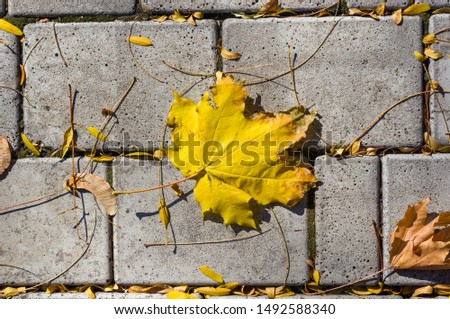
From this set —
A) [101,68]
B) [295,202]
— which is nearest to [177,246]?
[295,202]

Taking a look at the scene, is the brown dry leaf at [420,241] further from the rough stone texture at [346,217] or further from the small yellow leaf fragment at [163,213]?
the small yellow leaf fragment at [163,213]

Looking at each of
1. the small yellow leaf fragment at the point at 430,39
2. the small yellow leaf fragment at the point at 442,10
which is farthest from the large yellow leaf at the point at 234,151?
the small yellow leaf fragment at the point at 442,10

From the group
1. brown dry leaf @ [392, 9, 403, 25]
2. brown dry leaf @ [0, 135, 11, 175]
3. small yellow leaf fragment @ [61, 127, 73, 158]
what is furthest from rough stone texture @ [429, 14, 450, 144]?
brown dry leaf @ [0, 135, 11, 175]

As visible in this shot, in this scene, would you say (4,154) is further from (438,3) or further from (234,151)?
(438,3)

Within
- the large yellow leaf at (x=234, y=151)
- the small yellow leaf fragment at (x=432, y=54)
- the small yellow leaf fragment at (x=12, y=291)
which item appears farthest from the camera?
the small yellow leaf fragment at (x=12, y=291)

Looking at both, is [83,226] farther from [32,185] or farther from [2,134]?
[2,134]

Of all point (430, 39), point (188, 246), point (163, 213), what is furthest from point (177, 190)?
point (430, 39)
